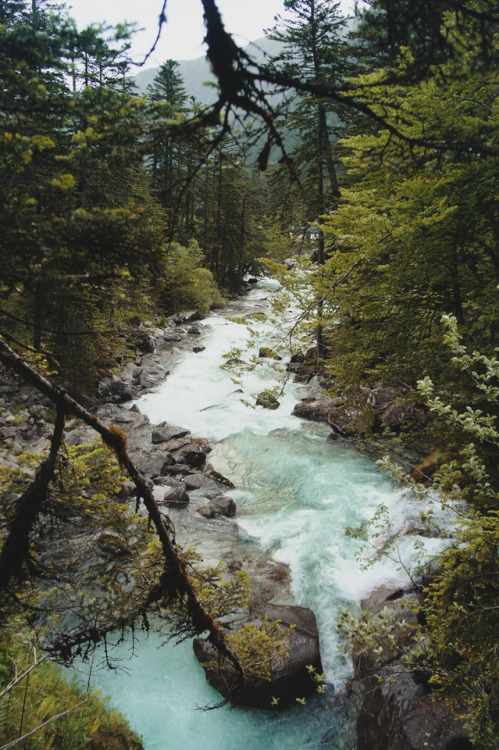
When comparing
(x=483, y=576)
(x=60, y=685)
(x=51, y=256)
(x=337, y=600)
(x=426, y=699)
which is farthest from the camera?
(x=337, y=600)

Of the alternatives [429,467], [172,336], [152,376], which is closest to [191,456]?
[429,467]

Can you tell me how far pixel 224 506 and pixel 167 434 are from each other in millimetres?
4312

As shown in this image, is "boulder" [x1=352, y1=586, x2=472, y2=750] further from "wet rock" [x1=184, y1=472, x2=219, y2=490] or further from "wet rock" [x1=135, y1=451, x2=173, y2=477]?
"wet rock" [x1=135, y1=451, x2=173, y2=477]

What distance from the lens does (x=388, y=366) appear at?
8.10m

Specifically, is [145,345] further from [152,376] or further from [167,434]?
[167,434]

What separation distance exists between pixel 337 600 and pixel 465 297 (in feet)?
21.9

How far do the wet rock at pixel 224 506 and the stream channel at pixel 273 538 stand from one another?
0.33 meters

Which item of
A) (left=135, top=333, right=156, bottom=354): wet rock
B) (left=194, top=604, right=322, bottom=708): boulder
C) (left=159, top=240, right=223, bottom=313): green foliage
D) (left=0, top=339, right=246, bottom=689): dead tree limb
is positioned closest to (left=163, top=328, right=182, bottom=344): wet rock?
(left=135, top=333, right=156, bottom=354): wet rock

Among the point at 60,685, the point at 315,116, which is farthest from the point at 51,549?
the point at 315,116

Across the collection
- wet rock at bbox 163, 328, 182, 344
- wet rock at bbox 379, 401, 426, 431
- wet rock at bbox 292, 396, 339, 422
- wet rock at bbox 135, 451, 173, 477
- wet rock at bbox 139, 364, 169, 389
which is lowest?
wet rock at bbox 135, 451, 173, 477

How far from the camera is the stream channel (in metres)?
5.77

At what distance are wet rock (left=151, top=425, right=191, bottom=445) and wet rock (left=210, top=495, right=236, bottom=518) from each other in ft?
12.4

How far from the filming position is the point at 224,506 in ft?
33.4

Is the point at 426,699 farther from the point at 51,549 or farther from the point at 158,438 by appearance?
the point at 158,438
